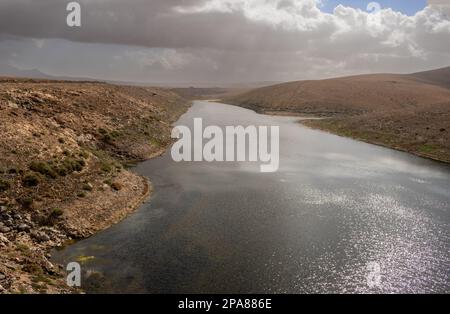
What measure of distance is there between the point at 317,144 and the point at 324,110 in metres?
Answer: 103

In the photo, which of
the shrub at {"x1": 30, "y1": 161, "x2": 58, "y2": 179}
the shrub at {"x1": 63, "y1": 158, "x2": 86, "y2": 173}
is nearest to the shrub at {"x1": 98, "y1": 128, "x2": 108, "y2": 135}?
the shrub at {"x1": 63, "y1": 158, "x2": 86, "y2": 173}

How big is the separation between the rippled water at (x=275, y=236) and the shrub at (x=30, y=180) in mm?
8996

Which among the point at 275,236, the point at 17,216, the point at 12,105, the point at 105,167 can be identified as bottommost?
the point at 275,236

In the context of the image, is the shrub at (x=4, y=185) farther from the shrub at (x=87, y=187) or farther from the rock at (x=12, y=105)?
the rock at (x=12, y=105)

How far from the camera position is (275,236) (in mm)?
34906

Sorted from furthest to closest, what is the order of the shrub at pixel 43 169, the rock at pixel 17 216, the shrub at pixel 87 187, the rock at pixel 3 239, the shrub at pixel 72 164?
the shrub at pixel 72 164 → the shrub at pixel 87 187 → the shrub at pixel 43 169 → the rock at pixel 17 216 → the rock at pixel 3 239

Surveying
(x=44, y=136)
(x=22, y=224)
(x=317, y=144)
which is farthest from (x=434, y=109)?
(x=22, y=224)

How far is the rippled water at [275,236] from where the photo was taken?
27219 millimetres

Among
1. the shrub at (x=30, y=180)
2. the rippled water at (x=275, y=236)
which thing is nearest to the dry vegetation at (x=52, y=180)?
the shrub at (x=30, y=180)

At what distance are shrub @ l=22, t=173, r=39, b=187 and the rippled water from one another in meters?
9.00

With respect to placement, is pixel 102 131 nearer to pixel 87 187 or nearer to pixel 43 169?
pixel 43 169

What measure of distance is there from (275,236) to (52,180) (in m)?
23.7

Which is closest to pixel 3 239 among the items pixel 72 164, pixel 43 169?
pixel 43 169
